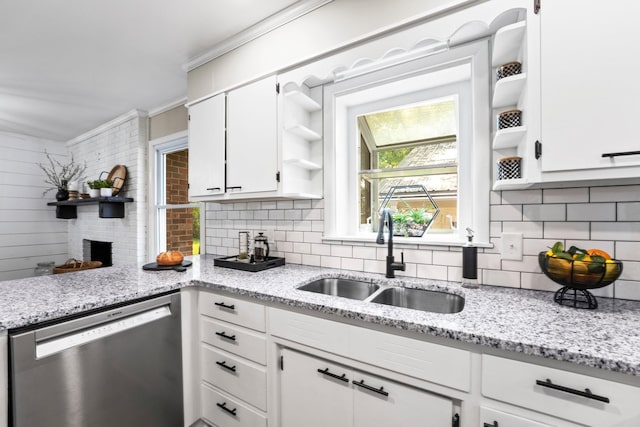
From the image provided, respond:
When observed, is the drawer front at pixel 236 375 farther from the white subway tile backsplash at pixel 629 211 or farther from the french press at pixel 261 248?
the white subway tile backsplash at pixel 629 211

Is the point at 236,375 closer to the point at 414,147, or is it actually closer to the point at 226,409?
the point at 226,409

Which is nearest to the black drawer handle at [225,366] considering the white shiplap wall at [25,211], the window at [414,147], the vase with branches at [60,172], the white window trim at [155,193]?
the window at [414,147]

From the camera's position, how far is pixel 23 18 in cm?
175

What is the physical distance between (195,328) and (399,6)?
1.96 metres

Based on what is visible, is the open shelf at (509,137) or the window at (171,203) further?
the window at (171,203)

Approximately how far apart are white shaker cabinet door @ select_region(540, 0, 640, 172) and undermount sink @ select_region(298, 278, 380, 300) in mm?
1000

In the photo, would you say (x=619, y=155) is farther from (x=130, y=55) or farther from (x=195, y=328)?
(x=130, y=55)

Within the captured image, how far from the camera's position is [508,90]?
1.27m

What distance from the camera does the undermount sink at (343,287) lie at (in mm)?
1637

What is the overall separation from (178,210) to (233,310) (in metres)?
2.27

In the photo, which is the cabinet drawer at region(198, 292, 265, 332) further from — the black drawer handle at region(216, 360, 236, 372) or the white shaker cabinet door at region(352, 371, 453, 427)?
the white shaker cabinet door at region(352, 371, 453, 427)

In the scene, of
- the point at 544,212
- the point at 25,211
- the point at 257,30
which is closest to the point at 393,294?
the point at 544,212

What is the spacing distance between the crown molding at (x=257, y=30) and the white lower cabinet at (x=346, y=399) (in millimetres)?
1801

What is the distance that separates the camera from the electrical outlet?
1377mm
